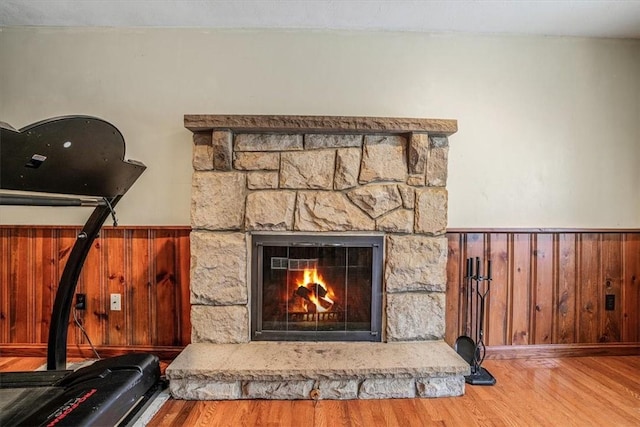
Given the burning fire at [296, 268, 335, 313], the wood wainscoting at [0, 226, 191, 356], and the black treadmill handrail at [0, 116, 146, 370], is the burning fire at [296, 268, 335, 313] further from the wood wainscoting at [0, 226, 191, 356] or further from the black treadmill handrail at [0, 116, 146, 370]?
the black treadmill handrail at [0, 116, 146, 370]

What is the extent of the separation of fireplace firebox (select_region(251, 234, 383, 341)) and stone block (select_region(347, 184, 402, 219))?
18cm

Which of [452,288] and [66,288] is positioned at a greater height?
[66,288]

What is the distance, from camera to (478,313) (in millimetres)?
2430

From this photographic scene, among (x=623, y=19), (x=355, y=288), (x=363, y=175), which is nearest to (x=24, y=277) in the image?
(x=355, y=288)

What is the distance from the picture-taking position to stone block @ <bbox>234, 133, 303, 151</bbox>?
85.0 inches

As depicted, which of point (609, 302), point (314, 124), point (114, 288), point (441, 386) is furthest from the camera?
point (609, 302)

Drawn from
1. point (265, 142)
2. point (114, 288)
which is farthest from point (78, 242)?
point (265, 142)

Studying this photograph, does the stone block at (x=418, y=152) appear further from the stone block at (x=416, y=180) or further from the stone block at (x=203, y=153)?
the stone block at (x=203, y=153)

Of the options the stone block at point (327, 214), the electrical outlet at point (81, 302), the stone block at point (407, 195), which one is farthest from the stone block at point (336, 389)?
the electrical outlet at point (81, 302)

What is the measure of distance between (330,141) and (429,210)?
76cm

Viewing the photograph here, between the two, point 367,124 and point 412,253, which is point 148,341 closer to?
point 412,253

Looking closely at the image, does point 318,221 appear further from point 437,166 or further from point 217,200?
point 437,166

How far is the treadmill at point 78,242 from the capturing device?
1221mm

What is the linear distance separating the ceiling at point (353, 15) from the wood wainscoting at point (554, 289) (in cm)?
138
